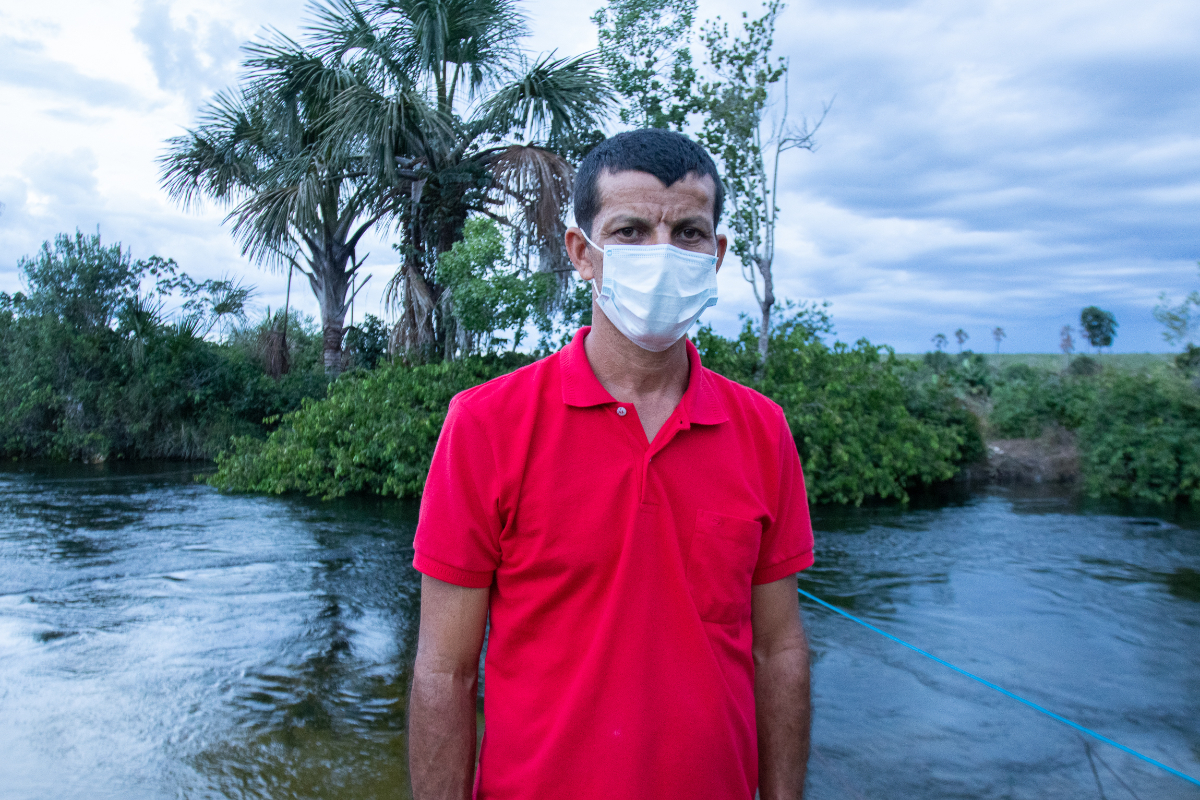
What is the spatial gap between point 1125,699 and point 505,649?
5584 mm

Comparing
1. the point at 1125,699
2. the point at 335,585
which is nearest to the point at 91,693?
the point at 335,585

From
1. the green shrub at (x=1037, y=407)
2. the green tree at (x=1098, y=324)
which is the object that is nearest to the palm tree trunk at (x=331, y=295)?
the green shrub at (x=1037, y=407)

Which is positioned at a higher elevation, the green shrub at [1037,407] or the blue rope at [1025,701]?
the green shrub at [1037,407]

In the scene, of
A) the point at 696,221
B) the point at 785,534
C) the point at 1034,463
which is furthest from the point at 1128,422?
the point at 696,221

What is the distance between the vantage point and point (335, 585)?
297 inches

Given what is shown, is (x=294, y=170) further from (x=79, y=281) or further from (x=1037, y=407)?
(x=1037, y=407)

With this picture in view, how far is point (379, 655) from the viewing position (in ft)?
18.6

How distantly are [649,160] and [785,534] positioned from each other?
0.85 meters

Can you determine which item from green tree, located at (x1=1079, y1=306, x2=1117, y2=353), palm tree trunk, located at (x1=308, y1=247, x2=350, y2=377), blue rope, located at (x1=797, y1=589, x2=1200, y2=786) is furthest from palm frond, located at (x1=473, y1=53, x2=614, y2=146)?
green tree, located at (x1=1079, y1=306, x2=1117, y2=353)

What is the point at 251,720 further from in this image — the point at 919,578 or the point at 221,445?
the point at 221,445

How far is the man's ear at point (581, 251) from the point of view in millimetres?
1866

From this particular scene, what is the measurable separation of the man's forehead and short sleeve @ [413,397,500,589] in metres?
0.59

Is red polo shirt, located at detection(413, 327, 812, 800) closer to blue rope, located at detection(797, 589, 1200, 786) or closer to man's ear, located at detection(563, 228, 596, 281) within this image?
man's ear, located at detection(563, 228, 596, 281)

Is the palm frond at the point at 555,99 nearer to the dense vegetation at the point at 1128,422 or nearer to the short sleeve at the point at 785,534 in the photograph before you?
the dense vegetation at the point at 1128,422
